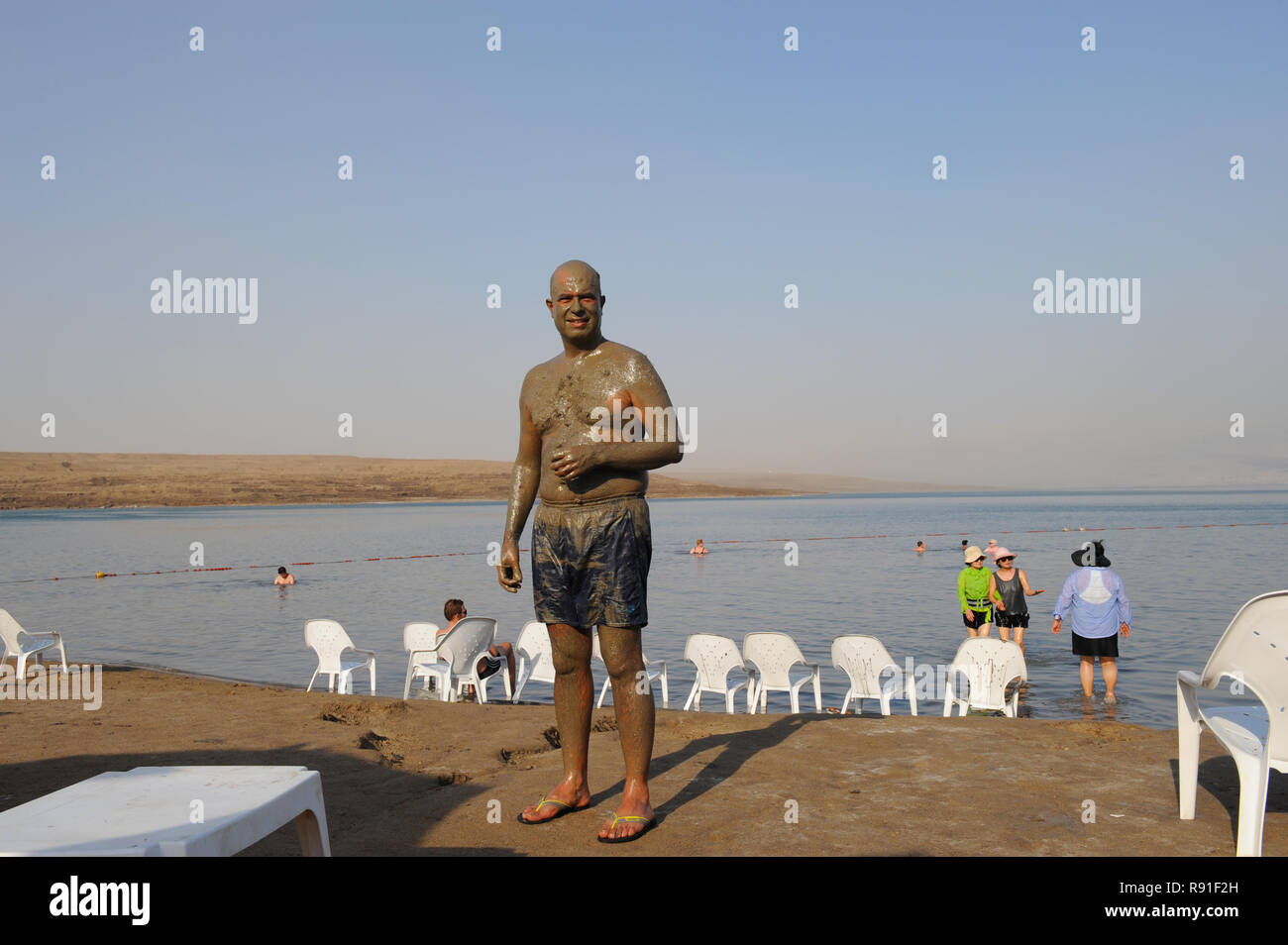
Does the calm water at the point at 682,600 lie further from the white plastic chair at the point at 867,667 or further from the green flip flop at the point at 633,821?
the green flip flop at the point at 633,821

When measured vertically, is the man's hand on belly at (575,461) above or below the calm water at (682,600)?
above

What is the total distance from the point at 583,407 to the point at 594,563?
2.56 ft

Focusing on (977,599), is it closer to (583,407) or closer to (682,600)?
(583,407)

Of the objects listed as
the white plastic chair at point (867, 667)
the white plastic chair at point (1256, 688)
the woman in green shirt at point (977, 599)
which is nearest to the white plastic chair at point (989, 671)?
the white plastic chair at point (867, 667)

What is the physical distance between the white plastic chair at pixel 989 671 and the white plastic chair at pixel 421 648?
565 centimetres

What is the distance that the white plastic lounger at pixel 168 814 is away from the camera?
249cm

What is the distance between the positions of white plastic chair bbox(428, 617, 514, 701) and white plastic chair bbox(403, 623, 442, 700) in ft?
0.41

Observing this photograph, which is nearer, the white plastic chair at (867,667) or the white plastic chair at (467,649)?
the white plastic chair at (867,667)

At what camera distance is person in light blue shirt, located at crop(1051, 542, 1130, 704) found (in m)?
10.2

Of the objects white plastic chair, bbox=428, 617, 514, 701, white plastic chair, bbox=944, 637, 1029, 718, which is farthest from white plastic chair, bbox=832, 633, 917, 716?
white plastic chair, bbox=428, 617, 514, 701

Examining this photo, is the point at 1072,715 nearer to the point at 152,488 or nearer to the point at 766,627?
the point at 766,627

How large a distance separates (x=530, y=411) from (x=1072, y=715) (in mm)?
8487

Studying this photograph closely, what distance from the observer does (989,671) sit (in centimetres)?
912
